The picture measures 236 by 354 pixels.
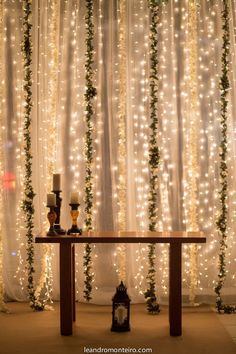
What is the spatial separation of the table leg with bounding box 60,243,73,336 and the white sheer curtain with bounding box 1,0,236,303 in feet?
2.97

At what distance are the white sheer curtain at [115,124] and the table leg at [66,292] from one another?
35.6 inches

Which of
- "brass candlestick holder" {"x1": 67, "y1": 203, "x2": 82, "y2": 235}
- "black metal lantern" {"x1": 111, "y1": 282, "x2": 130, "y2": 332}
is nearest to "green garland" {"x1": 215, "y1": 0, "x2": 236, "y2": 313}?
"black metal lantern" {"x1": 111, "y1": 282, "x2": 130, "y2": 332}

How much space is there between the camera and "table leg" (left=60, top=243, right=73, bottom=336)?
385cm

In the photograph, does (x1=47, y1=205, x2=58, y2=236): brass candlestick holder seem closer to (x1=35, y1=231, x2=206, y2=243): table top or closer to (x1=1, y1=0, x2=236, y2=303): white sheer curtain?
(x1=35, y1=231, x2=206, y2=243): table top

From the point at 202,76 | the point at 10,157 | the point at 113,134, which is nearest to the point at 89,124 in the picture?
the point at 113,134

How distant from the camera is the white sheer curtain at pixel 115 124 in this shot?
186 inches

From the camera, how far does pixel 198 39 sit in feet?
15.6

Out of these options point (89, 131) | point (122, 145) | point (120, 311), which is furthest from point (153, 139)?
point (120, 311)

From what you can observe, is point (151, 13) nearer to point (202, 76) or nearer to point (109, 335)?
point (202, 76)

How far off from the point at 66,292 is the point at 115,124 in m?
1.59

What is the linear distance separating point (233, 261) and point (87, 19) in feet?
7.94

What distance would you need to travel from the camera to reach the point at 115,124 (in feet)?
15.6

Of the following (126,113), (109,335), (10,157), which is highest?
(126,113)

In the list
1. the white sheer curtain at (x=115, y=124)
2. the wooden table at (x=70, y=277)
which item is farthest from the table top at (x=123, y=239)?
the white sheer curtain at (x=115, y=124)
